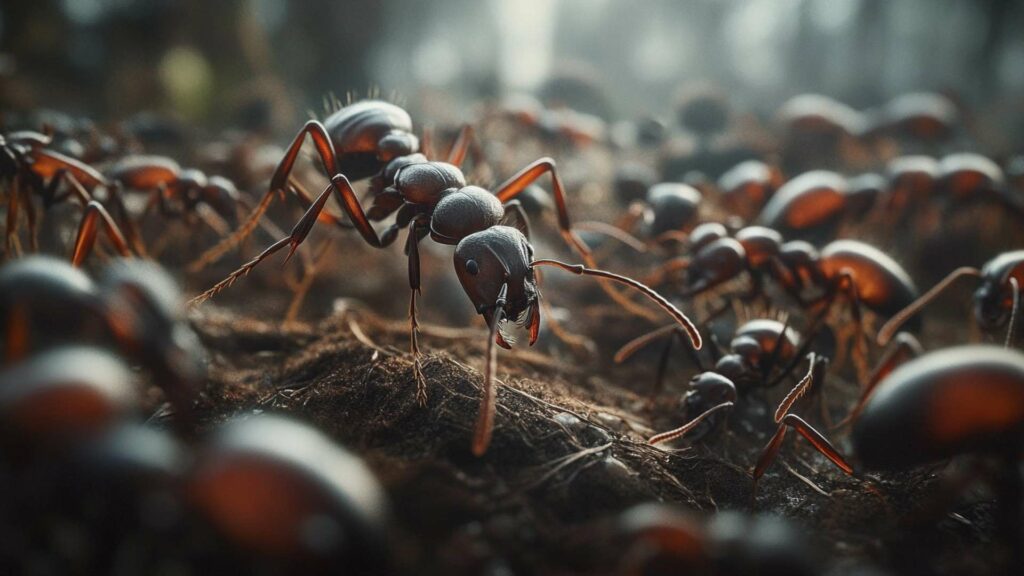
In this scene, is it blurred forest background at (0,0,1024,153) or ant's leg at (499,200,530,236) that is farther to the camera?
blurred forest background at (0,0,1024,153)

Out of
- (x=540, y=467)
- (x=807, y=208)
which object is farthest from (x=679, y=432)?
(x=807, y=208)

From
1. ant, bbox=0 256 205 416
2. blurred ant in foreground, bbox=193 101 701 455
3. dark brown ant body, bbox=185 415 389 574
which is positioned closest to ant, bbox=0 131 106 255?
blurred ant in foreground, bbox=193 101 701 455

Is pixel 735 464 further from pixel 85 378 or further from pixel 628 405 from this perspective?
pixel 85 378

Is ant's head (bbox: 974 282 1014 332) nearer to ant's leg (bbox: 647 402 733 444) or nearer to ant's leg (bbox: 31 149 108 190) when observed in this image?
ant's leg (bbox: 647 402 733 444)

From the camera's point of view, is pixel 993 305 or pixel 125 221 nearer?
pixel 993 305

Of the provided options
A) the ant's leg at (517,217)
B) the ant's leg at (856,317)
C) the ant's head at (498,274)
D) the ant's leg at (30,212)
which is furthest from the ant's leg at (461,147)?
the ant's leg at (856,317)

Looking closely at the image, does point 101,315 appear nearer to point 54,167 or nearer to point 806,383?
point 54,167

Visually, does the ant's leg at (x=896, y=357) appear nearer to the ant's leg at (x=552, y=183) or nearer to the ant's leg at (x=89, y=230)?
the ant's leg at (x=552, y=183)
